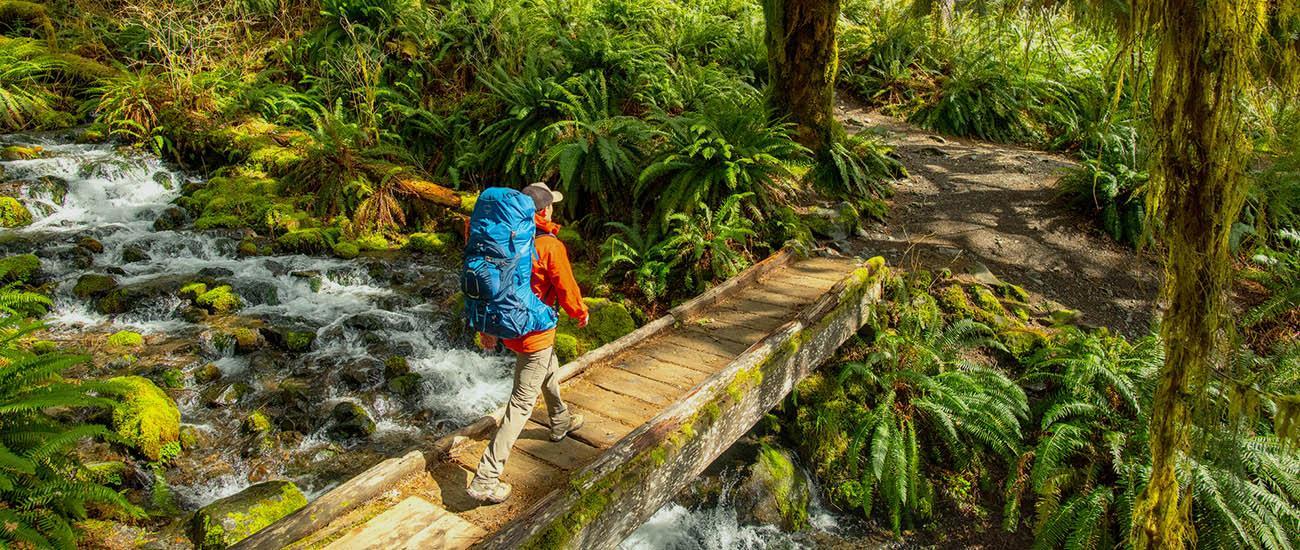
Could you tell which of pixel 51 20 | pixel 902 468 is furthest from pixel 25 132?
pixel 902 468

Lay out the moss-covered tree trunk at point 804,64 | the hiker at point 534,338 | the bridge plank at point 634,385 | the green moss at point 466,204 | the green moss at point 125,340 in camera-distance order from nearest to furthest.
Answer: the hiker at point 534,338 → the bridge plank at point 634,385 → the green moss at point 125,340 → the moss-covered tree trunk at point 804,64 → the green moss at point 466,204

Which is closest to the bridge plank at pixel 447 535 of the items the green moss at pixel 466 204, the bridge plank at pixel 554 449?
the bridge plank at pixel 554 449

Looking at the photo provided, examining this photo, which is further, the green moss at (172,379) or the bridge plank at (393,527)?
the green moss at (172,379)

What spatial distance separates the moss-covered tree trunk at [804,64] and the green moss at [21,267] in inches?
374

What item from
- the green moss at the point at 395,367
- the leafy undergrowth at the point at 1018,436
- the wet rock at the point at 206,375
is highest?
the wet rock at the point at 206,375

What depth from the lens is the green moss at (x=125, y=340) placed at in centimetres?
716

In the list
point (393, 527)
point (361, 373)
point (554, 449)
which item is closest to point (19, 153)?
point (361, 373)

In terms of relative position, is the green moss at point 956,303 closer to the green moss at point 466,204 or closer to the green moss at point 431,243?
the green moss at point 466,204

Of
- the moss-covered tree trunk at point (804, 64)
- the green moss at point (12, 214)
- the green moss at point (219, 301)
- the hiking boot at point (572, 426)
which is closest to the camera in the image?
the hiking boot at point (572, 426)

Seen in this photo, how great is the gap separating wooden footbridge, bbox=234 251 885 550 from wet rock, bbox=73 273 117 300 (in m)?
5.98

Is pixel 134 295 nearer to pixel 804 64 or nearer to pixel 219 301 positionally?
pixel 219 301

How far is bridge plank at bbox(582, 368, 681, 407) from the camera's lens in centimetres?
560

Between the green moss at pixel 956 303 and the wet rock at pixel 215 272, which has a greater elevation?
the wet rock at pixel 215 272

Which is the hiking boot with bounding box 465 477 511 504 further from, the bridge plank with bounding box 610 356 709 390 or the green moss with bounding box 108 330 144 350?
the green moss with bounding box 108 330 144 350
